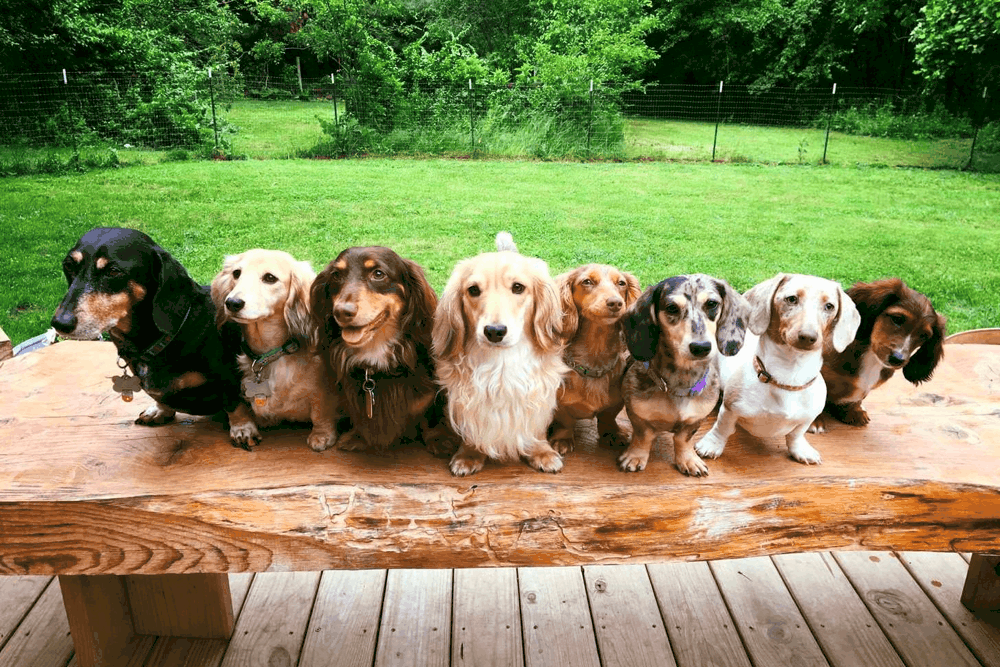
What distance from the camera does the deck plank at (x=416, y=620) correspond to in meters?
1.73

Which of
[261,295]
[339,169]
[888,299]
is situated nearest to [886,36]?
[339,169]

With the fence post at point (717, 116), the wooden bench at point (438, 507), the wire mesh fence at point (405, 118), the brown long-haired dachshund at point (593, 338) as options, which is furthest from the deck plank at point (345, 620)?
the fence post at point (717, 116)

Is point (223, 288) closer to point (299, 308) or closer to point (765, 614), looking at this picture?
point (299, 308)

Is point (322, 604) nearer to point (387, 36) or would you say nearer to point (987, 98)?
point (387, 36)

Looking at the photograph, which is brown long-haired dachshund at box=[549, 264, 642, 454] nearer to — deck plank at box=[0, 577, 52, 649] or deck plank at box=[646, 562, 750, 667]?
deck plank at box=[646, 562, 750, 667]

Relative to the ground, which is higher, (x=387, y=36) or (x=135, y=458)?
(x=387, y=36)

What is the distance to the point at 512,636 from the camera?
5.86 ft

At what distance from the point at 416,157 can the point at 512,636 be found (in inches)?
144

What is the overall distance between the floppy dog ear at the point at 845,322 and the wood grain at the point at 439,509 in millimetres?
278

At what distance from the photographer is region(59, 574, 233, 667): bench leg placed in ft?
5.25

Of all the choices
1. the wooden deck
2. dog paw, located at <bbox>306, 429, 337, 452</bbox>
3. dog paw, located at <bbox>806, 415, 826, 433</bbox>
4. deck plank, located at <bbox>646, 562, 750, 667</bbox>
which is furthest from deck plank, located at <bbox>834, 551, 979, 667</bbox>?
dog paw, located at <bbox>306, 429, 337, 452</bbox>

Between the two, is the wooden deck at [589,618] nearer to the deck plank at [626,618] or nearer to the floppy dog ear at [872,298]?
the deck plank at [626,618]

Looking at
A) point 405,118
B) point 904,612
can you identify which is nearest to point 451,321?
point 904,612

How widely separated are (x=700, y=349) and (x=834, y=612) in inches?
48.0
